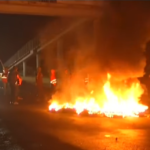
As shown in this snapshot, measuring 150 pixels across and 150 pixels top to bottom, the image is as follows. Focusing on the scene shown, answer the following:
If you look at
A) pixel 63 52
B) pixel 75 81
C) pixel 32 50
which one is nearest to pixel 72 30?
pixel 63 52

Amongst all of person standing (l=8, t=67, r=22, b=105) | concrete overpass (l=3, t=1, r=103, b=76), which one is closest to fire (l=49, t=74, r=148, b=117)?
person standing (l=8, t=67, r=22, b=105)

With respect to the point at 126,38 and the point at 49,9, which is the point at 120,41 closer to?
the point at 126,38

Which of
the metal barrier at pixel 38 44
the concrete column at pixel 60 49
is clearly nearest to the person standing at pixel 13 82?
Answer: the metal barrier at pixel 38 44

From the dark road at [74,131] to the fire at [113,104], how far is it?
652 mm

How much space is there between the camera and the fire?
1138 centimetres

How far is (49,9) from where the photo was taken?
19422mm

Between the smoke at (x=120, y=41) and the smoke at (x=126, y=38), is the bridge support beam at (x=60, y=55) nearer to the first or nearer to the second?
the smoke at (x=120, y=41)

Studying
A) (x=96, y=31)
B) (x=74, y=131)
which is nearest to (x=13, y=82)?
(x=96, y=31)

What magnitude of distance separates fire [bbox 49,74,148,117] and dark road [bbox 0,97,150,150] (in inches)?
25.7

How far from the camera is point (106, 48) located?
1695 cm

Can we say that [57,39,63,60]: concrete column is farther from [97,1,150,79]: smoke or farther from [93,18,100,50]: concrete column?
[97,1,150,79]: smoke

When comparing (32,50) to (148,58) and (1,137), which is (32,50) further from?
(1,137)

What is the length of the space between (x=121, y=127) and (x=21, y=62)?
2982 cm

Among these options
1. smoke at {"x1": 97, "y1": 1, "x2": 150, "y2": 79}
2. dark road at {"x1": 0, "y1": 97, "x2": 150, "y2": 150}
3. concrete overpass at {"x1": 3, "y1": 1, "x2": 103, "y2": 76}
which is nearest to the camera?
dark road at {"x1": 0, "y1": 97, "x2": 150, "y2": 150}
